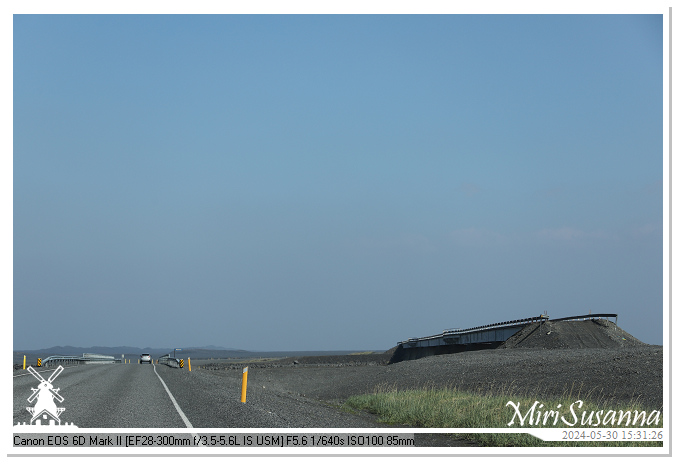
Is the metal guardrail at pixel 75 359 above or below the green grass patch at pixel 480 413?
below

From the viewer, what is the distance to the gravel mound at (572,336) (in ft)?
157

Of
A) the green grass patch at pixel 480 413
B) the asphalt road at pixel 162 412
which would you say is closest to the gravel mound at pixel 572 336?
the green grass patch at pixel 480 413

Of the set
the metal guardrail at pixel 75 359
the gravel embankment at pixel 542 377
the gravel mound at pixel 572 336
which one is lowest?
the metal guardrail at pixel 75 359

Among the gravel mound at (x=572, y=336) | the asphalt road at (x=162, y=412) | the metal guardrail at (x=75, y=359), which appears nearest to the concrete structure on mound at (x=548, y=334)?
the gravel mound at (x=572, y=336)

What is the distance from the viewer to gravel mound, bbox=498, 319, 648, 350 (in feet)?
157

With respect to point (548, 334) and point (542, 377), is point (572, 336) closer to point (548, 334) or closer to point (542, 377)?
point (548, 334)

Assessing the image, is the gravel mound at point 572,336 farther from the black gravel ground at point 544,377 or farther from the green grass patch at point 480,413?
the green grass patch at point 480,413

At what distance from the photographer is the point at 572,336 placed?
4916cm

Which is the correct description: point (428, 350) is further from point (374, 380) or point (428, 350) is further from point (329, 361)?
point (374, 380)

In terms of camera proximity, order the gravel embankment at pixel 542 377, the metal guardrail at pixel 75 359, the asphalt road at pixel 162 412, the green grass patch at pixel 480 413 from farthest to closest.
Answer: the metal guardrail at pixel 75 359, the gravel embankment at pixel 542 377, the asphalt road at pixel 162 412, the green grass patch at pixel 480 413

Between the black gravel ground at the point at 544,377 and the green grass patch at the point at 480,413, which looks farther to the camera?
the black gravel ground at the point at 544,377

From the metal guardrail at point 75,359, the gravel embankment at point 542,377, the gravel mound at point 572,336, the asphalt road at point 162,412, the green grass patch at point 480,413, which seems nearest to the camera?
the green grass patch at point 480,413

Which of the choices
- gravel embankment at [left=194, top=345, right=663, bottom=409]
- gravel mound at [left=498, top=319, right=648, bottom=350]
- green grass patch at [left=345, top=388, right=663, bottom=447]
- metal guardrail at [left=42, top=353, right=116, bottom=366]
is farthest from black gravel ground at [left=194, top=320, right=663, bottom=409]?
metal guardrail at [left=42, top=353, right=116, bottom=366]
